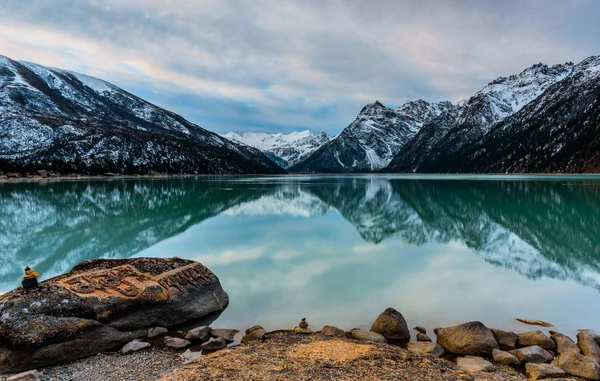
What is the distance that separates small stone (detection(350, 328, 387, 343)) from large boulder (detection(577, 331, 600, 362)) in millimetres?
5418

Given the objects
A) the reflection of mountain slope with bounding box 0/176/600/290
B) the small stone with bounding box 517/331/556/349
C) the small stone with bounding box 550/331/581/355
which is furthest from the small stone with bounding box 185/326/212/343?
the reflection of mountain slope with bounding box 0/176/600/290

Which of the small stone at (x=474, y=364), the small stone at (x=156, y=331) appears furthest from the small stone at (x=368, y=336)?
the small stone at (x=156, y=331)

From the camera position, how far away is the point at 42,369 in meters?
9.25

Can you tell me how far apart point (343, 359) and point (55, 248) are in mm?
24121

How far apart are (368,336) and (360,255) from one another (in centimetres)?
1249

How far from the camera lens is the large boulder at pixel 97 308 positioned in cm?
948

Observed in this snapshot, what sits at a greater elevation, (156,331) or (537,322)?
(537,322)

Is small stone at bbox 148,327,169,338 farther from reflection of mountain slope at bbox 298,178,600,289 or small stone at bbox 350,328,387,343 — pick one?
reflection of mountain slope at bbox 298,178,600,289

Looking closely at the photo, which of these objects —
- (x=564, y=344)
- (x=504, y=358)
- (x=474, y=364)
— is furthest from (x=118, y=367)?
(x=564, y=344)

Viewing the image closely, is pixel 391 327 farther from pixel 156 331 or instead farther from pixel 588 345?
pixel 156 331

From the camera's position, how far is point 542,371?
885 cm

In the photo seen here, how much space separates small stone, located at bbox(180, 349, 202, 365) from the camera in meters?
9.66

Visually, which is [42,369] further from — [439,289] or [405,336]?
[439,289]

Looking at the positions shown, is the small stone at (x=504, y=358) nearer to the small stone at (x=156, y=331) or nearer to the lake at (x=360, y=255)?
the lake at (x=360, y=255)
